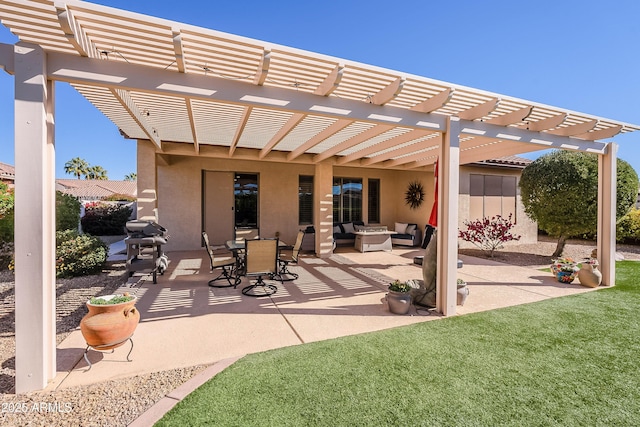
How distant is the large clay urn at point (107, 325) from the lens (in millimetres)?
2947

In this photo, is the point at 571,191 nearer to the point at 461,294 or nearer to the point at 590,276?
the point at 590,276

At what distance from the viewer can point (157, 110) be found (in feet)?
17.9

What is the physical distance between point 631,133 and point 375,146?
5061mm

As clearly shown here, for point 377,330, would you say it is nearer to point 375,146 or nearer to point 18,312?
point 18,312

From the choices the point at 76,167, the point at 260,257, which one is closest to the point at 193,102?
the point at 260,257

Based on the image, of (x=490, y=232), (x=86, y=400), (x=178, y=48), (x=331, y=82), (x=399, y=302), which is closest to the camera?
(x=86, y=400)

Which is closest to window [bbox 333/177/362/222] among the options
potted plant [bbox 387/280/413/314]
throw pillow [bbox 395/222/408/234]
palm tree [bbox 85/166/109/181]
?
throw pillow [bbox 395/222/408/234]

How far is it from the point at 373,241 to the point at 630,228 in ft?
36.3

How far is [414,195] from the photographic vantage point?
1213 cm

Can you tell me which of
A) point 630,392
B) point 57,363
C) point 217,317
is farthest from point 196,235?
point 630,392

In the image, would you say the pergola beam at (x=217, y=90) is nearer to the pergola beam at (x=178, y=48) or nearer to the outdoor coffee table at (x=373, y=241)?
the pergola beam at (x=178, y=48)

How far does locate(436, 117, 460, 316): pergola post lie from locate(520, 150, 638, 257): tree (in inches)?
270

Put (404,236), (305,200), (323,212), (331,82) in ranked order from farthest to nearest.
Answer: (305,200), (404,236), (323,212), (331,82)

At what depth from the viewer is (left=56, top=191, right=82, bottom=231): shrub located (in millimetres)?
6891
